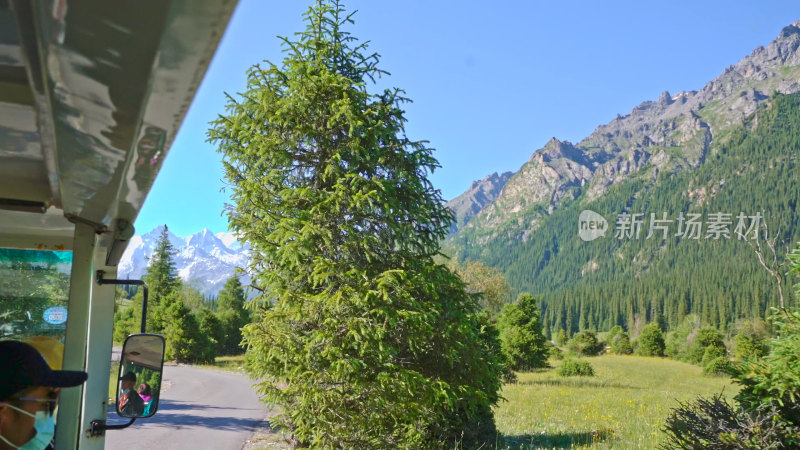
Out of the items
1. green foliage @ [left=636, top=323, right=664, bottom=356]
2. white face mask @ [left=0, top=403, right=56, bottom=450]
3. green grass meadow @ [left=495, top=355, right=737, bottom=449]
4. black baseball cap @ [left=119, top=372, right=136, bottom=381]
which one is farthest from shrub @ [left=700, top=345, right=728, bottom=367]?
white face mask @ [left=0, top=403, right=56, bottom=450]

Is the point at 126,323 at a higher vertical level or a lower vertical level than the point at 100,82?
lower

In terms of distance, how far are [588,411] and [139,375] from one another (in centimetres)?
1478

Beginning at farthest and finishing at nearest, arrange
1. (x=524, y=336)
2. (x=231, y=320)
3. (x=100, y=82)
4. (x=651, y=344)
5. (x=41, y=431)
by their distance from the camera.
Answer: (x=651, y=344)
(x=231, y=320)
(x=524, y=336)
(x=41, y=431)
(x=100, y=82)

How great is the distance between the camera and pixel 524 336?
31.2 meters

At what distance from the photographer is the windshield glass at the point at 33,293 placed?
2.23 metres

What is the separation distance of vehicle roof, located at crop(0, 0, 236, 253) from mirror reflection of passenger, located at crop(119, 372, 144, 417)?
1057 mm

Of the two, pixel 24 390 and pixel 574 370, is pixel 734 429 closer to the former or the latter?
pixel 24 390

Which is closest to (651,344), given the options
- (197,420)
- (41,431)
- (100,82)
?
(197,420)

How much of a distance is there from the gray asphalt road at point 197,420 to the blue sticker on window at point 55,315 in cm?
721

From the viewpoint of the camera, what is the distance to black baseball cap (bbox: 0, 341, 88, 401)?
157 cm

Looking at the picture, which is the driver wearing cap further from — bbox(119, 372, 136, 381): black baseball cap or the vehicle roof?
bbox(119, 372, 136, 381): black baseball cap

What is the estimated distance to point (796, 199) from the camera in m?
186

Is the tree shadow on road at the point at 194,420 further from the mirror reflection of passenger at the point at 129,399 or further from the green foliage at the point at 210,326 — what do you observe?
the green foliage at the point at 210,326

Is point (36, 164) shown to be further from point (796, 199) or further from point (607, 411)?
point (796, 199)
